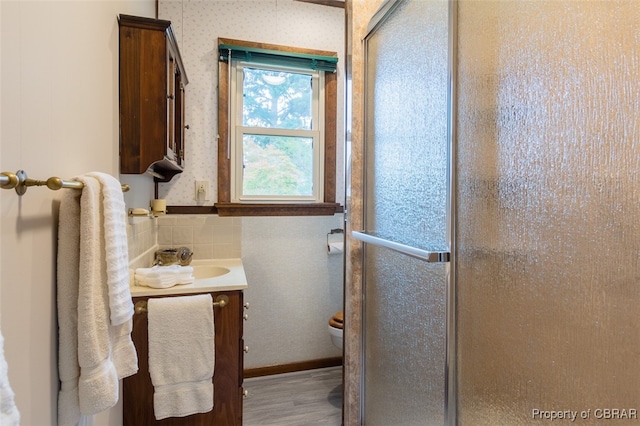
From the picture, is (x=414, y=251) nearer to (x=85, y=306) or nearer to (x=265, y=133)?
(x=85, y=306)

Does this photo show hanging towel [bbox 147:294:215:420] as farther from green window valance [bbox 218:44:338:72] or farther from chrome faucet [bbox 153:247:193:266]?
green window valance [bbox 218:44:338:72]

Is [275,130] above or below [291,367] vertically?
above

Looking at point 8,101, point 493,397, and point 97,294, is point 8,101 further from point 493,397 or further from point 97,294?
point 493,397

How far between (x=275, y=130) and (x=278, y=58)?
51 cm

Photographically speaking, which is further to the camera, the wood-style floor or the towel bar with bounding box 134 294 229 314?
the wood-style floor

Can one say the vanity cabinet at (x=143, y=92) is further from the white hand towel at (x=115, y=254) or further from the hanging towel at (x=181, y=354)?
the hanging towel at (x=181, y=354)

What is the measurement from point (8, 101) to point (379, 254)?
4.16 feet

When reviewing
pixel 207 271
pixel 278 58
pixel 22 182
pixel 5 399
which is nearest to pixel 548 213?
pixel 5 399

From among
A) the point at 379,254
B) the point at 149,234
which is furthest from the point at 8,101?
the point at 149,234

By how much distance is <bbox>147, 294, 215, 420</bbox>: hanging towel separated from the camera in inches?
55.9

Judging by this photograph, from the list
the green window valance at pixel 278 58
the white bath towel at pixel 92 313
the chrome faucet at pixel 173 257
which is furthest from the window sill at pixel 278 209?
the white bath towel at pixel 92 313

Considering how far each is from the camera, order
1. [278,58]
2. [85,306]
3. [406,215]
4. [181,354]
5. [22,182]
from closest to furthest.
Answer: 1. [22,182]
2. [85,306]
3. [406,215]
4. [181,354]
5. [278,58]

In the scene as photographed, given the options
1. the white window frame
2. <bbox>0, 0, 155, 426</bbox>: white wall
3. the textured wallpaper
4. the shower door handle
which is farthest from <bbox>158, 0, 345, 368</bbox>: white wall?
<bbox>0, 0, 155, 426</bbox>: white wall

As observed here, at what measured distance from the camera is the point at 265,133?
247 centimetres
